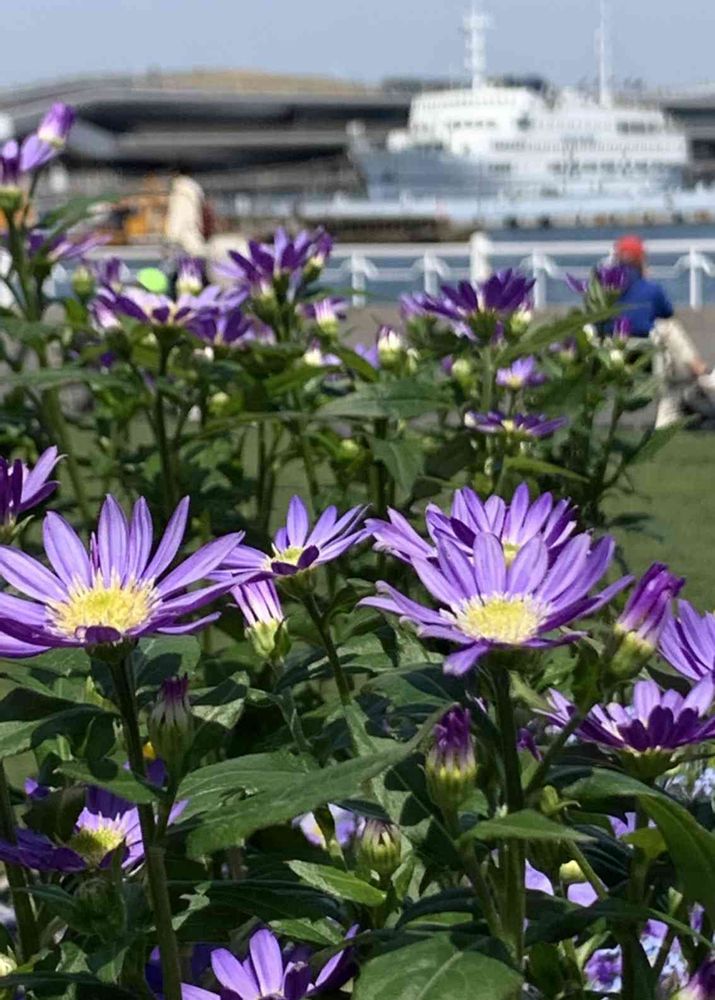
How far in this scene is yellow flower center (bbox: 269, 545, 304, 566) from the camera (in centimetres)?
79

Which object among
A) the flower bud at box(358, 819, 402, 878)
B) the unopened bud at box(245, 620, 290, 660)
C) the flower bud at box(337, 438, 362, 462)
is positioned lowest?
the flower bud at box(337, 438, 362, 462)

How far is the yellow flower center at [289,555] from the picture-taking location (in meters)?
0.79

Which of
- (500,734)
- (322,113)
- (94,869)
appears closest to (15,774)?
(94,869)

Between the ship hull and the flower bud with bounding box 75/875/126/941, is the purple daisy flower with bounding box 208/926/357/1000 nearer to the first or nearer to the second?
the flower bud with bounding box 75/875/126/941

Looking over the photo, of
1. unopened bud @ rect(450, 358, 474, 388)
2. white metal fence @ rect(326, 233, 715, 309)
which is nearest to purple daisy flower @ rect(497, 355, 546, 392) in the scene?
unopened bud @ rect(450, 358, 474, 388)

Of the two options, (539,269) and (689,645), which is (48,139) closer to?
(689,645)

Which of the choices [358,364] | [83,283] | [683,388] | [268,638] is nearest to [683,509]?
[683,388]

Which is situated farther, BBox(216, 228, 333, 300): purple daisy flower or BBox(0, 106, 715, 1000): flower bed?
BBox(216, 228, 333, 300): purple daisy flower

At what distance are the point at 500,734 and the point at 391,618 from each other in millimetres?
131

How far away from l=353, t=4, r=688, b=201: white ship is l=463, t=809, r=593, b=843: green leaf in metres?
33.8

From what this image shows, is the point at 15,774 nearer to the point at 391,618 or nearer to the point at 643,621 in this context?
the point at 391,618

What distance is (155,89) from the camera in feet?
130

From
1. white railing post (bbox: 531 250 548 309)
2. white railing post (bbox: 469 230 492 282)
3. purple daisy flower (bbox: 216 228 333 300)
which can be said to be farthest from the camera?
white railing post (bbox: 469 230 492 282)

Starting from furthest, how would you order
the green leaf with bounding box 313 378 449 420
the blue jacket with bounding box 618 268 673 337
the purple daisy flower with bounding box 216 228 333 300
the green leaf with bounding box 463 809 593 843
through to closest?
the blue jacket with bounding box 618 268 673 337, the purple daisy flower with bounding box 216 228 333 300, the green leaf with bounding box 313 378 449 420, the green leaf with bounding box 463 809 593 843
